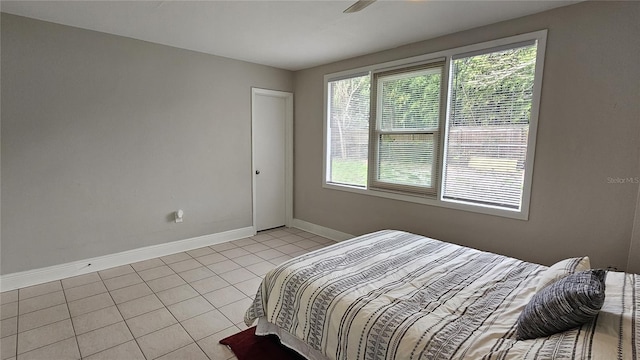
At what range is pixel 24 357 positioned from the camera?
1914 mm

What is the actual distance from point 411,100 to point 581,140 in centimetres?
156

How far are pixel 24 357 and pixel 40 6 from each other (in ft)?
8.65

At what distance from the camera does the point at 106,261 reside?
3.26 m

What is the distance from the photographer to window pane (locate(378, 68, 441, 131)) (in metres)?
3.20

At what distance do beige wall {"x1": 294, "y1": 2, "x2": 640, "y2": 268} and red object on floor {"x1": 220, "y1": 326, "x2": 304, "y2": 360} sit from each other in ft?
6.72

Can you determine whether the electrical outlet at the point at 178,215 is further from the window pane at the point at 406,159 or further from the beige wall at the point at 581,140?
the beige wall at the point at 581,140

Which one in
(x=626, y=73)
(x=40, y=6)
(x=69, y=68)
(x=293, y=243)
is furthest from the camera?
(x=293, y=243)

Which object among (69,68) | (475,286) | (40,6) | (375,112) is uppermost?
(40,6)

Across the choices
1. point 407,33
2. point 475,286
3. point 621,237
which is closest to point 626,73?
point 621,237

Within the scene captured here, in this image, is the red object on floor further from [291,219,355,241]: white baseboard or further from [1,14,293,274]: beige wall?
[291,219,355,241]: white baseboard

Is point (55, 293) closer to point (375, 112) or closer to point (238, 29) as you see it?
point (238, 29)

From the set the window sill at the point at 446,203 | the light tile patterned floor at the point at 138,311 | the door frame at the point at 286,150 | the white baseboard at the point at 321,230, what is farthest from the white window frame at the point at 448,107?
the light tile patterned floor at the point at 138,311

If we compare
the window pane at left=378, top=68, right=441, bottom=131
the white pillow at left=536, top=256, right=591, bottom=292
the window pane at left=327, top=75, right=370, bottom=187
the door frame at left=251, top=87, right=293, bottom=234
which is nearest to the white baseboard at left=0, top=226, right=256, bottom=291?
the door frame at left=251, top=87, right=293, bottom=234

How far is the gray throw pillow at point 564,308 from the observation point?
1158 mm
